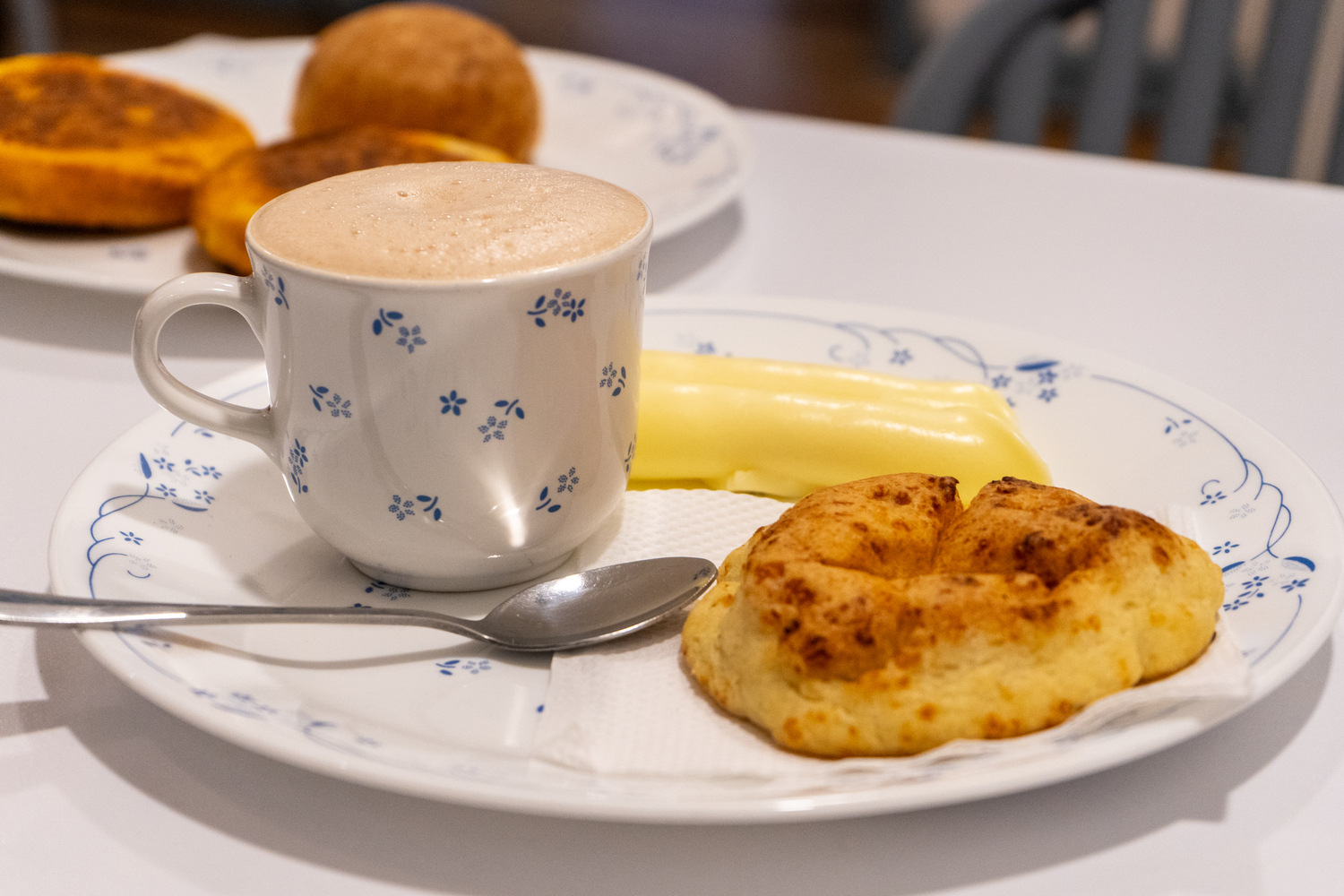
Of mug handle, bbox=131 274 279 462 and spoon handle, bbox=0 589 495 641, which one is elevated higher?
mug handle, bbox=131 274 279 462

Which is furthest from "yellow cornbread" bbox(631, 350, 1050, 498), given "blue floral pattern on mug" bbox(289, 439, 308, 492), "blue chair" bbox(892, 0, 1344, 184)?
"blue chair" bbox(892, 0, 1344, 184)

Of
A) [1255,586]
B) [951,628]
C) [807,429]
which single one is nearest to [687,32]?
[807,429]

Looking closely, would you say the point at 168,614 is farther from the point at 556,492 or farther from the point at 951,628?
the point at 951,628

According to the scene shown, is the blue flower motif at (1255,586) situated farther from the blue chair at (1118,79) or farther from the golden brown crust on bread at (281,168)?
the blue chair at (1118,79)

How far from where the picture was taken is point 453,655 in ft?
2.37

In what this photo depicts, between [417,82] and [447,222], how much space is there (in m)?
1.01

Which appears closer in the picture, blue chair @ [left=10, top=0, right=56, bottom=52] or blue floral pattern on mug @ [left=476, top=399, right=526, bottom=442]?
blue floral pattern on mug @ [left=476, top=399, right=526, bottom=442]

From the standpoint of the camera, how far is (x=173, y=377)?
80 cm

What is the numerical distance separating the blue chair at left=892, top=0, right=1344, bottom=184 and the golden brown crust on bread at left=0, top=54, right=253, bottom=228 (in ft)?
3.84

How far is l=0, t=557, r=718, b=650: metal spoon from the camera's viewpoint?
657mm

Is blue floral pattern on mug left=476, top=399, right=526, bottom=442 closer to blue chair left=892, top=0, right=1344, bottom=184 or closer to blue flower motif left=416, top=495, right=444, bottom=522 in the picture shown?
blue flower motif left=416, top=495, right=444, bottom=522

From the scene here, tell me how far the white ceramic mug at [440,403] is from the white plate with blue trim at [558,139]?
0.51 metres

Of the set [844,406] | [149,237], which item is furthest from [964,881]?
[149,237]

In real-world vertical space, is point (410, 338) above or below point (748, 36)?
above
